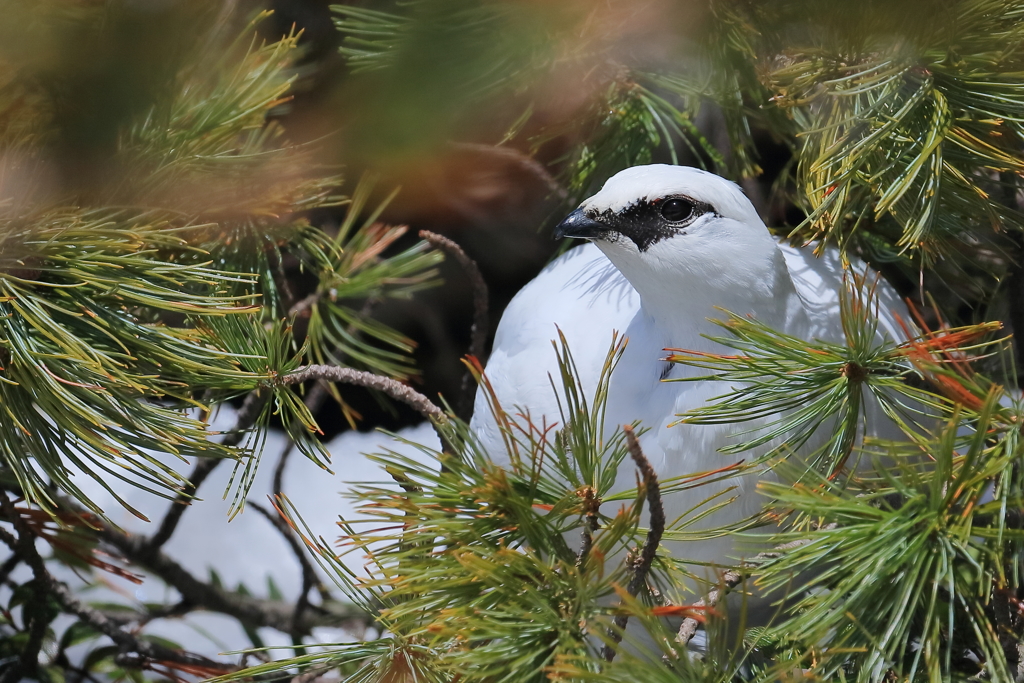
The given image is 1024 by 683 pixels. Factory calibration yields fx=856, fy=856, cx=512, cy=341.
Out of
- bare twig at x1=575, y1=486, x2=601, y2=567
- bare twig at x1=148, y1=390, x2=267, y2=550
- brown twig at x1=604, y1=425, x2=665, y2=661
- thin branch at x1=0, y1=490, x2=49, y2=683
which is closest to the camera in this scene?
brown twig at x1=604, y1=425, x2=665, y2=661

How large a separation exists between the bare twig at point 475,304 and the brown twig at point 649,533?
22.5 inches

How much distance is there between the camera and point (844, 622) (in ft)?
2.06

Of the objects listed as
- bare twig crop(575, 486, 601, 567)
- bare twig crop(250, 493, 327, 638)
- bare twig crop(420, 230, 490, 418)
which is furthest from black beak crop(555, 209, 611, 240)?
bare twig crop(250, 493, 327, 638)

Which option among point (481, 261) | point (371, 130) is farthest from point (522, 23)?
point (481, 261)

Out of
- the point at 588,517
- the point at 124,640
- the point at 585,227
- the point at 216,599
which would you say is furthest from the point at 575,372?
the point at 216,599

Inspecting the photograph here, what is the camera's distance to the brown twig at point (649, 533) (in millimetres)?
585

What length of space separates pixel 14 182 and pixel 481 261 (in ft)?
3.62

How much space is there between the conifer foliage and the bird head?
11 centimetres

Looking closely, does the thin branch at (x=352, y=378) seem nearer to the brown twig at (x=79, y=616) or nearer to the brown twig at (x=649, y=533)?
the brown twig at (x=649, y=533)

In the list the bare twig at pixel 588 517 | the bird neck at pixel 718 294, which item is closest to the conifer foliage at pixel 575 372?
the bare twig at pixel 588 517

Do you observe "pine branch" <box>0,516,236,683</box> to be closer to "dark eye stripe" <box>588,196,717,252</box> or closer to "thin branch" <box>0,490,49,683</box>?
"thin branch" <box>0,490,49,683</box>

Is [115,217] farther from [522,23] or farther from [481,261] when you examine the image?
[481,261]

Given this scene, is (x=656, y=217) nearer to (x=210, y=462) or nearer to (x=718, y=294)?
(x=718, y=294)

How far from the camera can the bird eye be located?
39.7 inches
